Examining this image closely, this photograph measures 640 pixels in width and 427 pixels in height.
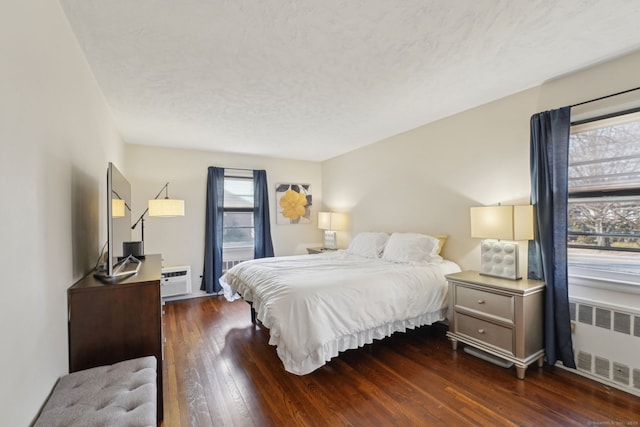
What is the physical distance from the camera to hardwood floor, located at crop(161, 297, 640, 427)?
182 centimetres

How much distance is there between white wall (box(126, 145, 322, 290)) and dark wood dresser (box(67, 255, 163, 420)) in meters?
2.84

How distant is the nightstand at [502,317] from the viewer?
227cm

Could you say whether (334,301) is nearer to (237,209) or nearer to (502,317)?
(502,317)

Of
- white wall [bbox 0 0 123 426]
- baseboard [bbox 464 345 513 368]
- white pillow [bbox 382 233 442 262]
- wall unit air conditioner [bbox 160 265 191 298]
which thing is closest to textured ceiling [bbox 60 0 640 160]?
white wall [bbox 0 0 123 426]

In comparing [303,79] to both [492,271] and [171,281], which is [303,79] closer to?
[492,271]

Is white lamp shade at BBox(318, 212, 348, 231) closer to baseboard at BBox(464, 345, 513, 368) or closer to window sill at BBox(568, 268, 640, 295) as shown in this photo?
baseboard at BBox(464, 345, 513, 368)

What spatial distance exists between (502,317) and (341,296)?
1.36 meters

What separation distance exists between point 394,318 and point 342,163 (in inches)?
130

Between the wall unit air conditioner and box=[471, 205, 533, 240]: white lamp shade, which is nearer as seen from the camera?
box=[471, 205, 533, 240]: white lamp shade

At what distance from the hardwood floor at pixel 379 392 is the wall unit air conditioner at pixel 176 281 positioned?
1626 mm

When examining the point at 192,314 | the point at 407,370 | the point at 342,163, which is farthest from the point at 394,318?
the point at 342,163

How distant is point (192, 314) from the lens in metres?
3.84

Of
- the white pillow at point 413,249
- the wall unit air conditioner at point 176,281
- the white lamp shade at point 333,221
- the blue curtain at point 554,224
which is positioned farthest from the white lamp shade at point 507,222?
the wall unit air conditioner at point 176,281

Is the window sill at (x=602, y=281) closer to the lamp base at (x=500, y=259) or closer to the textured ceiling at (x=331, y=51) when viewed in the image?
the lamp base at (x=500, y=259)
